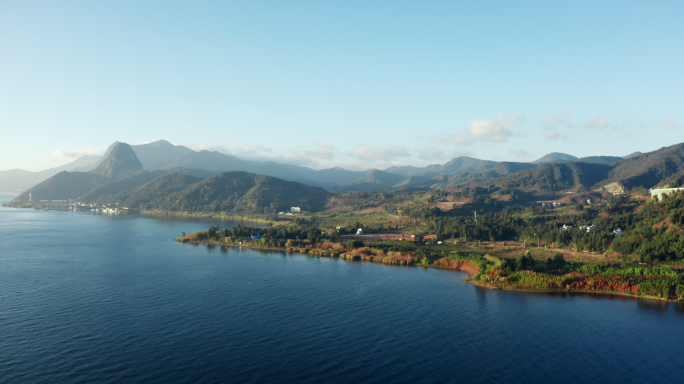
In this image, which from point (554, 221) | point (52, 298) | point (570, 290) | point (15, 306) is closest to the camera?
point (15, 306)

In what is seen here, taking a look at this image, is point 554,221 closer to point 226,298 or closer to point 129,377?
point 226,298

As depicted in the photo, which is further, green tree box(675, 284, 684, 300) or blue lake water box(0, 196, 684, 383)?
green tree box(675, 284, 684, 300)

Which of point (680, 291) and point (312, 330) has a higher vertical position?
point (312, 330)

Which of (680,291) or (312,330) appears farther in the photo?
(680,291)

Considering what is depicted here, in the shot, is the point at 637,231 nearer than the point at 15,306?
No

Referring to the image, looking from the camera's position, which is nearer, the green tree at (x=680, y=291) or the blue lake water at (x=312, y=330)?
the blue lake water at (x=312, y=330)

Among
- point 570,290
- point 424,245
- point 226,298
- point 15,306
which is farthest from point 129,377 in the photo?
point 424,245

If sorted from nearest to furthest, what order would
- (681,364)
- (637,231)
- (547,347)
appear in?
(681,364) → (547,347) → (637,231)

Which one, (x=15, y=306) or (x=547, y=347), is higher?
(x=15, y=306)
